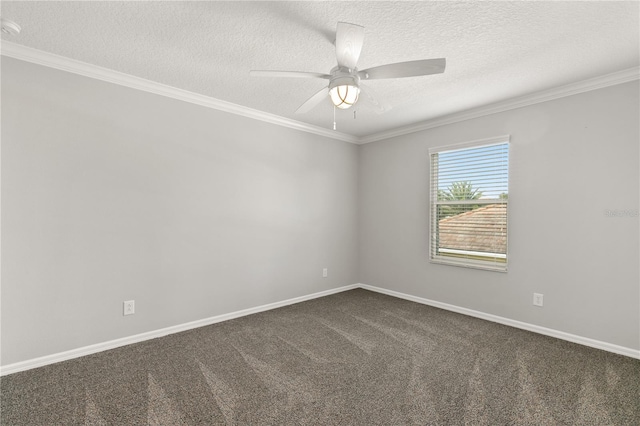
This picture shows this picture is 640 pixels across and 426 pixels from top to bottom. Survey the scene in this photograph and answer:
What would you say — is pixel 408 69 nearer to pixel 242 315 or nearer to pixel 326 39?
pixel 326 39

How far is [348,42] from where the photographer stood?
1.76m

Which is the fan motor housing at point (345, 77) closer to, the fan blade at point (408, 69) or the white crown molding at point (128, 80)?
the fan blade at point (408, 69)

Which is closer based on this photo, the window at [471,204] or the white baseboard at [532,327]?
the white baseboard at [532,327]

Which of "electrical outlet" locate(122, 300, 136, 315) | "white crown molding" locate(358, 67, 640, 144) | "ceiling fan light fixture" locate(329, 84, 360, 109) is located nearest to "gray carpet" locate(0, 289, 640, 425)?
"electrical outlet" locate(122, 300, 136, 315)

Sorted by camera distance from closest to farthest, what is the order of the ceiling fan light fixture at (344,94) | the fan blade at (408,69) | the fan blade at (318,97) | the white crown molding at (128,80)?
the fan blade at (408,69), the ceiling fan light fixture at (344,94), the fan blade at (318,97), the white crown molding at (128,80)

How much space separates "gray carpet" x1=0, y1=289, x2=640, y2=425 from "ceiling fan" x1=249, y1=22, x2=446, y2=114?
1973 mm

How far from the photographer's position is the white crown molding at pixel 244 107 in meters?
2.48

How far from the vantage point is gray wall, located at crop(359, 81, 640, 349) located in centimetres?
277

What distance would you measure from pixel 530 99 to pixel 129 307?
14.5ft

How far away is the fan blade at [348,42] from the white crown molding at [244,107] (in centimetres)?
202

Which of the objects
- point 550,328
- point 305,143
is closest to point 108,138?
point 305,143

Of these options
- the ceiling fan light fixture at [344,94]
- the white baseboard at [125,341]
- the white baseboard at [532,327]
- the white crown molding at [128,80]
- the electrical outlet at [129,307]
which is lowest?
the white baseboard at [125,341]

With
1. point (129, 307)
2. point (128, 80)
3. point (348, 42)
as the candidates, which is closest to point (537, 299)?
point (348, 42)

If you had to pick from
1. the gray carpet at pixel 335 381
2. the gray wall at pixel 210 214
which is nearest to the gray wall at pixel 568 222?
the gray wall at pixel 210 214
